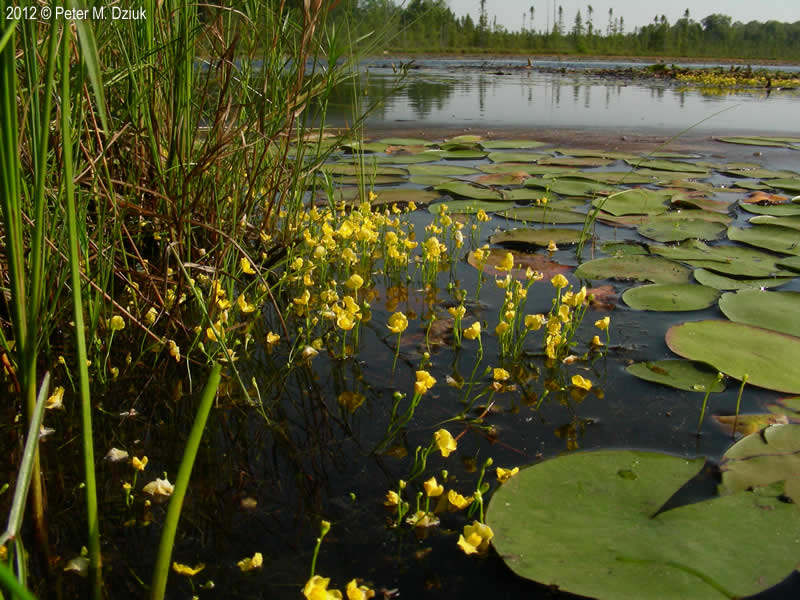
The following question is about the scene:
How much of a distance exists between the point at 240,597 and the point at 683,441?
99cm

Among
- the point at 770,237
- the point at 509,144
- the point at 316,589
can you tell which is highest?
the point at 509,144

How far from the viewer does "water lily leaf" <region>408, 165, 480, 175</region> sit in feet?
13.9

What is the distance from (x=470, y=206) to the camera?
338cm

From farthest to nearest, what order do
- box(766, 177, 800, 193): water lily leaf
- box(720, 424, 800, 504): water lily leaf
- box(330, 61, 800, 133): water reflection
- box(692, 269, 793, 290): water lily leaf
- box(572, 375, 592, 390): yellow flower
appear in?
box(330, 61, 800, 133): water reflection, box(766, 177, 800, 193): water lily leaf, box(692, 269, 793, 290): water lily leaf, box(572, 375, 592, 390): yellow flower, box(720, 424, 800, 504): water lily leaf

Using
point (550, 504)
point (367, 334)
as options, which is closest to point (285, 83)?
point (367, 334)

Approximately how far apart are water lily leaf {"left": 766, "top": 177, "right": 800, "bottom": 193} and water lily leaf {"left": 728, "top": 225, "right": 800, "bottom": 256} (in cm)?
104

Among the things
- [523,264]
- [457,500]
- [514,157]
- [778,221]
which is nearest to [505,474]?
[457,500]

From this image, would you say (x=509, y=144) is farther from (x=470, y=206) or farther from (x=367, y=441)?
(x=367, y=441)

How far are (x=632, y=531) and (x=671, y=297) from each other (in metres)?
1.29

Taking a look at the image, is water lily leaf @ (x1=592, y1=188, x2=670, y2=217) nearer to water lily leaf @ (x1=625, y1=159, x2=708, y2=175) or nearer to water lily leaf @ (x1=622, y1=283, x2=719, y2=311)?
water lily leaf @ (x1=625, y1=159, x2=708, y2=175)

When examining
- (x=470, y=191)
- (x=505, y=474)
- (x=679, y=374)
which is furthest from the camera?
(x=470, y=191)

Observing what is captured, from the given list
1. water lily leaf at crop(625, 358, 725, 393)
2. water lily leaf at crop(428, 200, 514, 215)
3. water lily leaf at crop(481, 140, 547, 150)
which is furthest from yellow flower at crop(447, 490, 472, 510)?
water lily leaf at crop(481, 140, 547, 150)

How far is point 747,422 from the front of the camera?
1.51 metres

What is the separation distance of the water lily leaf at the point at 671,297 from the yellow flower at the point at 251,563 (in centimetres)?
159
